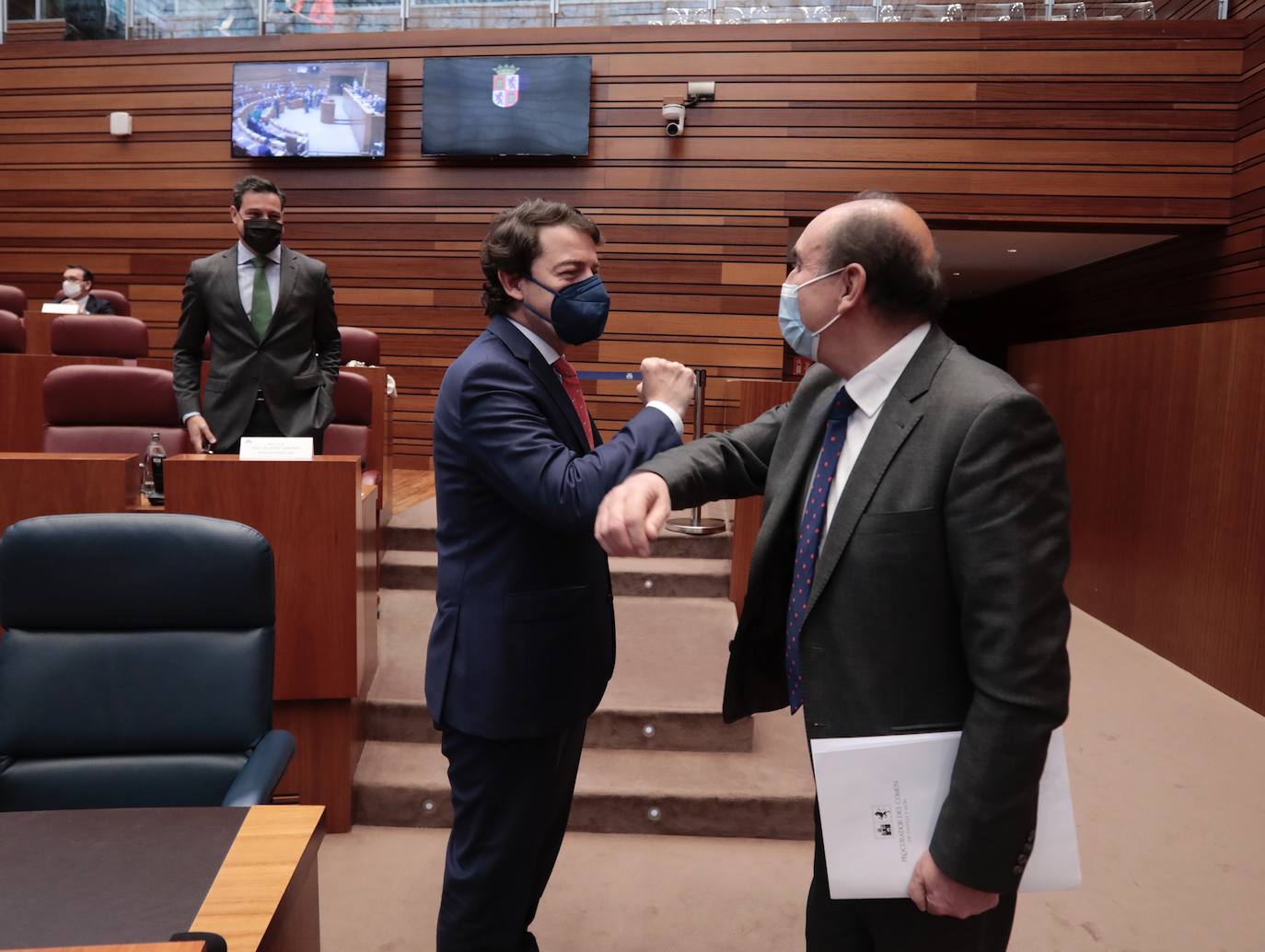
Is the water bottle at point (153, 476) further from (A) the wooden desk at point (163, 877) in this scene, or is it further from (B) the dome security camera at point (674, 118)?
(B) the dome security camera at point (674, 118)

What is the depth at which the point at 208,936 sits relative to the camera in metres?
0.81

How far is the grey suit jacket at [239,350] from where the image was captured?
275 cm

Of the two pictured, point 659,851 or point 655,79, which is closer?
point 659,851

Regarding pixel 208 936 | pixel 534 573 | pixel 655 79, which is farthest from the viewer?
pixel 655 79

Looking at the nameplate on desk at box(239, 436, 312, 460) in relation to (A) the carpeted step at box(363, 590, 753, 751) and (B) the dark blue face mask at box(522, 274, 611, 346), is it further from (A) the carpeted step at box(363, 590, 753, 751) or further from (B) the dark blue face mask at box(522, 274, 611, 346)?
(B) the dark blue face mask at box(522, 274, 611, 346)

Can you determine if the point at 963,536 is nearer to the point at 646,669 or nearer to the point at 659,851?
the point at 659,851

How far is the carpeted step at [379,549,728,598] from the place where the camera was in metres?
3.50

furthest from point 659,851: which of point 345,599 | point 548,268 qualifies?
point 548,268

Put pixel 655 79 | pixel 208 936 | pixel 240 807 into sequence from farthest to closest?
pixel 655 79 < pixel 240 807 < pixel 208 936

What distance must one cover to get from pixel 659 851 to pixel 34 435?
153 inches

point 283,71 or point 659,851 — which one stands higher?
point 283,71

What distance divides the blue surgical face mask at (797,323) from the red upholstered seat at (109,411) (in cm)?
270

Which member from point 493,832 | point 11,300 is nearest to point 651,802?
point 493,832

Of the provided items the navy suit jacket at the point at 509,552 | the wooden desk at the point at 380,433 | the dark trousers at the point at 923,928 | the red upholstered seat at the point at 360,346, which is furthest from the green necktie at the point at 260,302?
the dark trousers at the point at 923,928
